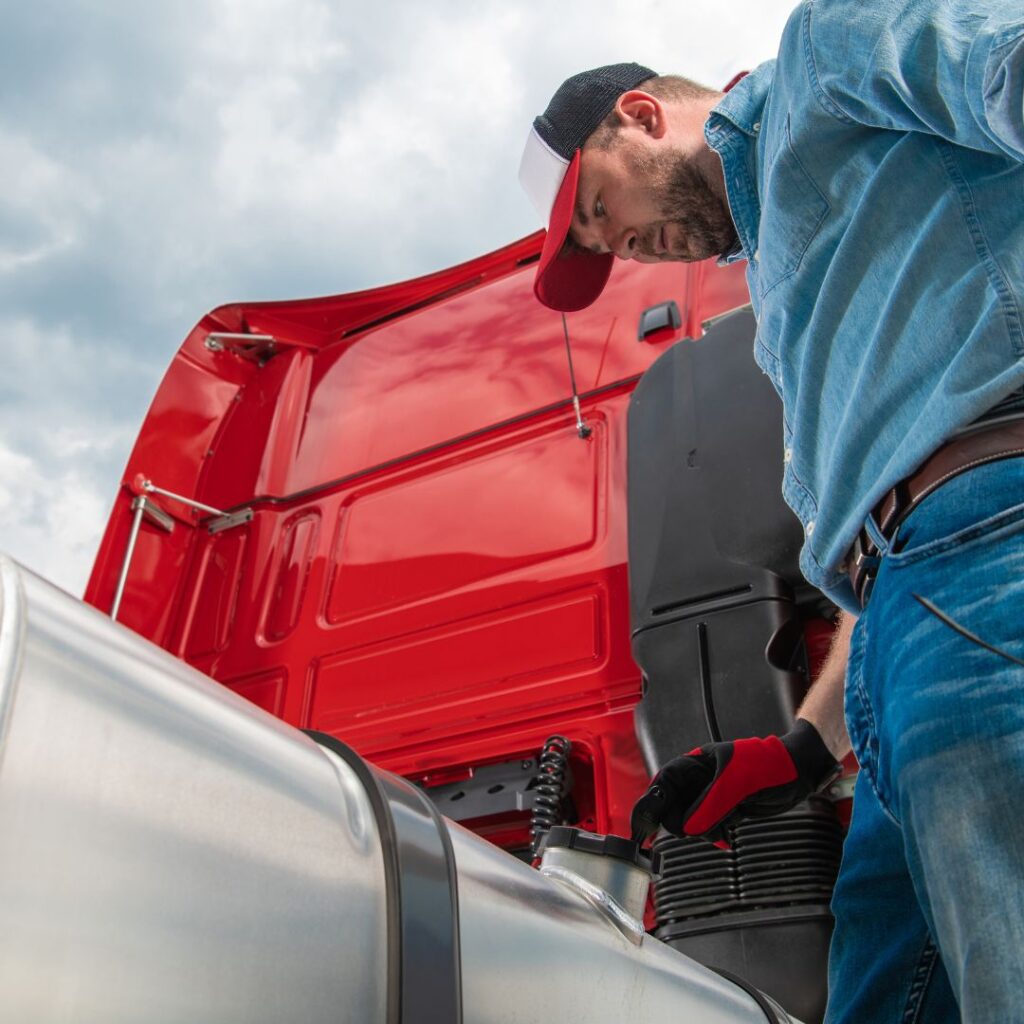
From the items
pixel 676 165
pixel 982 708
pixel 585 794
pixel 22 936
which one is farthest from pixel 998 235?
pixel 585 794

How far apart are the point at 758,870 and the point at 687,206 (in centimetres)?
92

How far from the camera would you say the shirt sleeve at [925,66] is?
0.80 meters

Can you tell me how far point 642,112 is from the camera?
146 centimetres

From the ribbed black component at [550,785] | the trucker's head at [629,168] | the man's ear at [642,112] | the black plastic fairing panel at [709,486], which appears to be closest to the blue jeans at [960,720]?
the trucker's head at [629,168]

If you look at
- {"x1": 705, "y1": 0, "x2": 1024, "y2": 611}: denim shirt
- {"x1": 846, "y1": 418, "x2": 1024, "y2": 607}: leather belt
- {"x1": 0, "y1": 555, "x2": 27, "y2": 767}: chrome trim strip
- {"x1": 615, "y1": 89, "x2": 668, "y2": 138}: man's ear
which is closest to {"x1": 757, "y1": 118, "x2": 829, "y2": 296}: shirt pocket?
{"x1": 705, "y1": 0, "x2": 1024, "y2": 611}: denim shirt

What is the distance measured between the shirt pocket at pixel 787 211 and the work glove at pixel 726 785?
535 mm

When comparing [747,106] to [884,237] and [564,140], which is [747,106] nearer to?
[884,237]

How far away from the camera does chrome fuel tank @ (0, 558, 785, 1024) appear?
1.77ft

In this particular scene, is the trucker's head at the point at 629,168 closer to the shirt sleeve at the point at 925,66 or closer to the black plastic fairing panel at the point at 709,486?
the shirt sleeve at the point at 925,66

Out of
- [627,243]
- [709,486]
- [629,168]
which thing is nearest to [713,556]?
[709,486]

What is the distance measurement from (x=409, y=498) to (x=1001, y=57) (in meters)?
1.93

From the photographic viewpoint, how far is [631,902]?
45.3 inches

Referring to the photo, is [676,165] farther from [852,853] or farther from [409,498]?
[409,498]

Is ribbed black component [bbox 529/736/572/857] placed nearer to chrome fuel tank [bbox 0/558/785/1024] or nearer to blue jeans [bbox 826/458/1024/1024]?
blue jeans [bbox 826/458/1024/1024]
